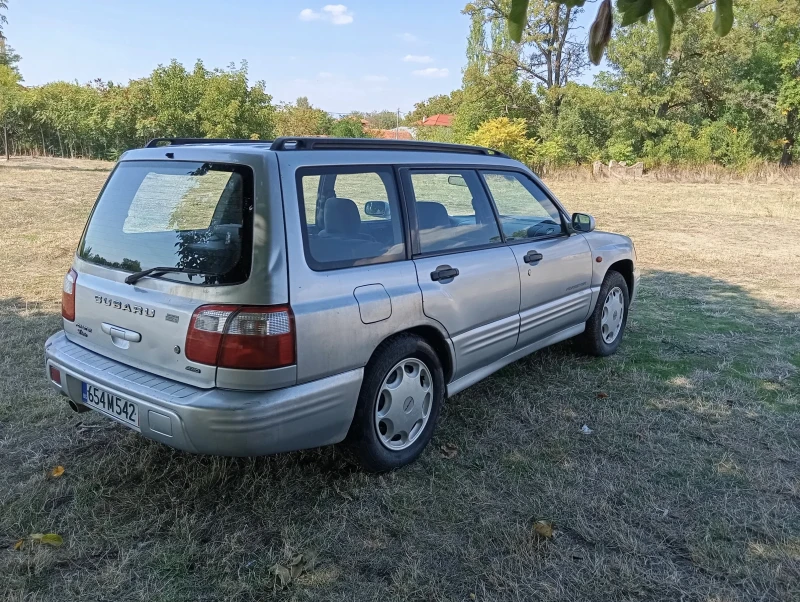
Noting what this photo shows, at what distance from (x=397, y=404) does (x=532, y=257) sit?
1.50 metres

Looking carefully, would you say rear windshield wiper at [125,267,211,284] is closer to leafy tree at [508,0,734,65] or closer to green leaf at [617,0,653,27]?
leafy tree at [508,0,734,65]

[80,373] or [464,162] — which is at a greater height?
[464,162]

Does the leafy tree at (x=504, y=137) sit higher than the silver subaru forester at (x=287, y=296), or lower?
higher

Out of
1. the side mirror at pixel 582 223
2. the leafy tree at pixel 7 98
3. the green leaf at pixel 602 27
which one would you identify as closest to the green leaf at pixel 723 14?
the green leaf at pixel 602 27

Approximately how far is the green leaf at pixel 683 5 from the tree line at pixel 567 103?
99.2ft

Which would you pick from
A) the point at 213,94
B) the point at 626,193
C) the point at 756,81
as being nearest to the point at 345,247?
the point at 626,193

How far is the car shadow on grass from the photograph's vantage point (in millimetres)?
2520

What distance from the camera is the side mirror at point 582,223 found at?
15.6 feet

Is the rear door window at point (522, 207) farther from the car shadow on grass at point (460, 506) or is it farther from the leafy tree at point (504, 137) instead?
the leafy tree at point (504, 137)

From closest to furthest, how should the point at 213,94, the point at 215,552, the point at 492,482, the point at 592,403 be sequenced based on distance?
the point at 215,552
the point at 492,482
the point at 592,403
the point at 213,94

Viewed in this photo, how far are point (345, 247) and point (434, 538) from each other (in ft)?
4.62

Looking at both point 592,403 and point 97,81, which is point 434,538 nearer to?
point 592,403

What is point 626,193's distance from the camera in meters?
22.0

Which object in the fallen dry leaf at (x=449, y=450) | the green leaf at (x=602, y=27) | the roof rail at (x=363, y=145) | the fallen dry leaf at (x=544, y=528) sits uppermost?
the green leaf at (x=602, y=27)
